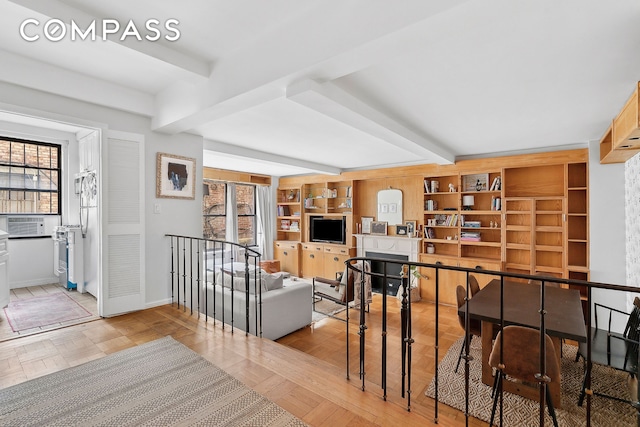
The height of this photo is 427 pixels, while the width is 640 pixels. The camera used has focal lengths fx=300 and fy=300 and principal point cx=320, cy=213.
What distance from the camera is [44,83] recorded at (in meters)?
2.61

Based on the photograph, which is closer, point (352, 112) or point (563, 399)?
point (563, 399)

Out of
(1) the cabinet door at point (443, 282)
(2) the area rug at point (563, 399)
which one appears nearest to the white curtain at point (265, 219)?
(1) the cabinet door at point (443, 282)

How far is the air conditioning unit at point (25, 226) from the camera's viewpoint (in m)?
4.41

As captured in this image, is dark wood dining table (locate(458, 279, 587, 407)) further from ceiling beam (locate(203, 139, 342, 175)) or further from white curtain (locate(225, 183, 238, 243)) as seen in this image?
white curtain (locate(225, 183, 238, 243))

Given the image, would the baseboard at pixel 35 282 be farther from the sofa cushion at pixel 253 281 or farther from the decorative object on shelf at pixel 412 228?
the decorative object on shelf at pixel 412 228

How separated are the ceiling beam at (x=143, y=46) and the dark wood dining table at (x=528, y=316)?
10.3 ft

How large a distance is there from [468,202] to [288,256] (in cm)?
460

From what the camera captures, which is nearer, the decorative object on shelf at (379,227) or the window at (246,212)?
the decorative object on shelf at (379,227)

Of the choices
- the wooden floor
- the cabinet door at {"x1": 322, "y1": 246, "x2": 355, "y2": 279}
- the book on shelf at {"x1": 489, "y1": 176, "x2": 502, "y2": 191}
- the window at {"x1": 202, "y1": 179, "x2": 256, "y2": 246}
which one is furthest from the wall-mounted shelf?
the window at {"x1": 202, "y1": 179, "x2": 256, "y2": 246}

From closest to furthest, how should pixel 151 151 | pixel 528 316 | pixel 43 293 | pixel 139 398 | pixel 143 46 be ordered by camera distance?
pixel 139 398 → pixel 143 46 → pixel 528 316 → pixel 151 151 → pixel 43 293

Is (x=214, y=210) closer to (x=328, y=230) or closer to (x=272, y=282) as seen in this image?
(x=328, y=230)

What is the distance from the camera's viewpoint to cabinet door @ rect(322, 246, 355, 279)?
702 centimetres

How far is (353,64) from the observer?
1.91 metres

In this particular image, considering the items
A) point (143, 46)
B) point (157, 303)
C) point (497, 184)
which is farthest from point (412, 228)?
point (143, 46)
